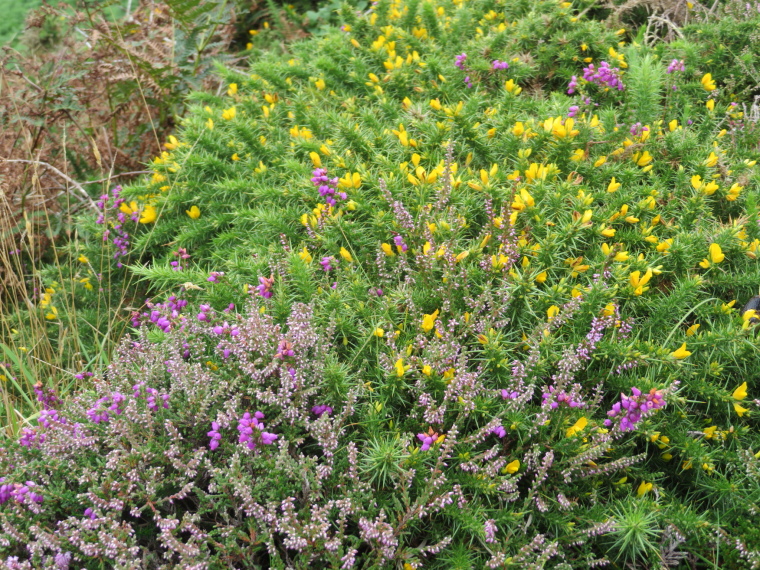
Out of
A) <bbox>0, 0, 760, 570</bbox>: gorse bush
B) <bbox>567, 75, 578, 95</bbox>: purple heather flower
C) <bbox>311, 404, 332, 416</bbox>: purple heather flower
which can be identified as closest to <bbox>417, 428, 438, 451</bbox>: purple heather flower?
<bbox>0, 0, 760, 570</bbox>: gorse bush

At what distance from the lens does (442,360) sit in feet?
6.57

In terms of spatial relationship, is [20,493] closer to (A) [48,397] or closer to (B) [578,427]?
(A) [48,397]

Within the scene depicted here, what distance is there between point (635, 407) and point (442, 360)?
0.62 m

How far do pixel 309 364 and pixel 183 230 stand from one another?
134cm

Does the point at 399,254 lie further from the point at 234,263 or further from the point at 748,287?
the point at 748,287

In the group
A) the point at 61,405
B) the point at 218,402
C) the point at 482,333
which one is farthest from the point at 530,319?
the point at 61,405

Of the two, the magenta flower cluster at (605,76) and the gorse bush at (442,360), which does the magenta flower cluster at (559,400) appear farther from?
the magenta flower cluster at (605,76)

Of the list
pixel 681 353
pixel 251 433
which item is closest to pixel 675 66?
pixel 681 353

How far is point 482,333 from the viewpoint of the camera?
2105mm

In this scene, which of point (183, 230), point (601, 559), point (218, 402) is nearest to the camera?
point (601, 559)

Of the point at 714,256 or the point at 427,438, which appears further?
the point at 714,256

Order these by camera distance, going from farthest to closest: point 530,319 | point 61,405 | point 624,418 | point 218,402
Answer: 1. point 61,405
2. point 530,319
3. point 218,402
4. point 624,418

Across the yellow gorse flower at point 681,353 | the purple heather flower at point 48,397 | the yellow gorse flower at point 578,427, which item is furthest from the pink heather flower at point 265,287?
the yellow gorse flower at point 681,353

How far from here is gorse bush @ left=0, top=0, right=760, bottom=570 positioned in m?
1.80
